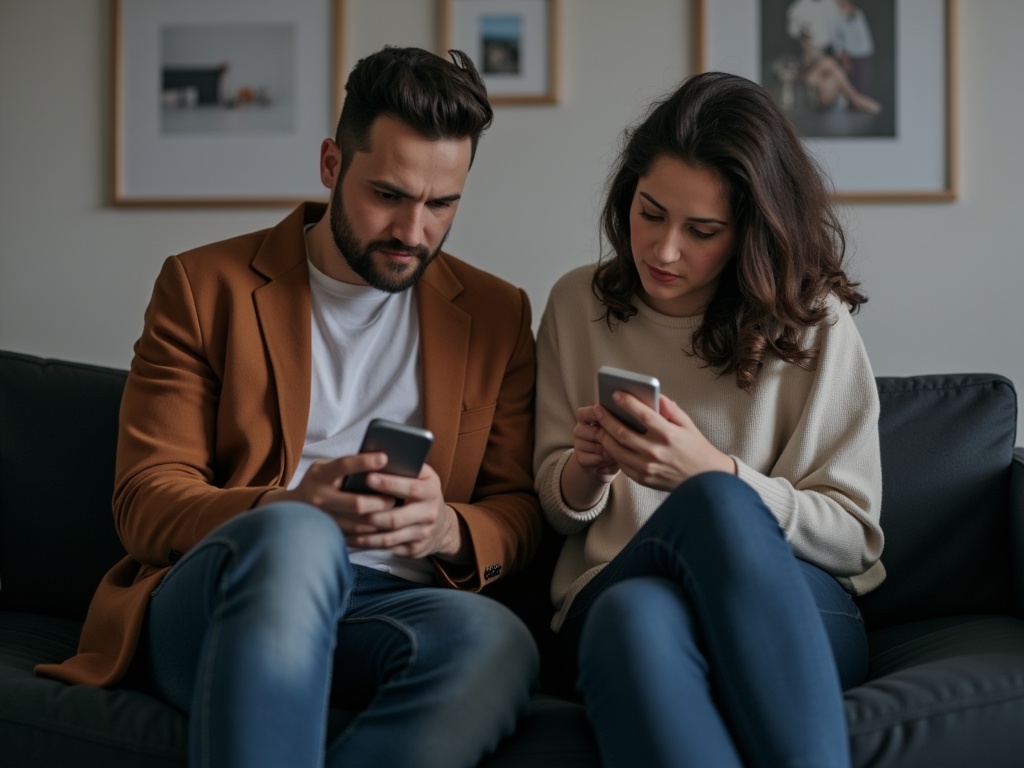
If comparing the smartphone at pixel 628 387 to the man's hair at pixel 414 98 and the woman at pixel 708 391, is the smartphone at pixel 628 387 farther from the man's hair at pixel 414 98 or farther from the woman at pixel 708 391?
the man's hair at pixel 414 98

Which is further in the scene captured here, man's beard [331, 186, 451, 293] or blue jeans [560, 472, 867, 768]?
man's beard [331, 186, 451, 293]

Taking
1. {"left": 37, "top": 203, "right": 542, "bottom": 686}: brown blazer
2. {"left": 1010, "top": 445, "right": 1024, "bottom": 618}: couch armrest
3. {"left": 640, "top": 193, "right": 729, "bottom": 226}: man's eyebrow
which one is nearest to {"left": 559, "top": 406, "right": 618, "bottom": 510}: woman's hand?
{"left": 37, "top": 203, "right": 542, "bottom": 686}: brown blazer

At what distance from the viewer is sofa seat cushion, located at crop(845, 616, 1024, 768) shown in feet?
4.59

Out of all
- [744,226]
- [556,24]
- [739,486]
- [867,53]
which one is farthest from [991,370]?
[739,486]

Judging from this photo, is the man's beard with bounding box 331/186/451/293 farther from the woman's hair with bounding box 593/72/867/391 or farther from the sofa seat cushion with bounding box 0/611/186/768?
the sofa seat cushion with bounding box 0/611/186/768

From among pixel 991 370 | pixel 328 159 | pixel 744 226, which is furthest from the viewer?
pixel 991 370

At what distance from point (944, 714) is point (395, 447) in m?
0.78

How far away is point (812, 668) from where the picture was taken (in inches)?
49.3

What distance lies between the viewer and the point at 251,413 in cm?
170

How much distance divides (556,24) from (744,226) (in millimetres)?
1064

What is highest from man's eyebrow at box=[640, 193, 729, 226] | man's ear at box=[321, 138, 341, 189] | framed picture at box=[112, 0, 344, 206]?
framed picture at box=[112, 0, 344, 206]

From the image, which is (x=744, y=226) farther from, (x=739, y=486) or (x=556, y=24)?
(x=556, y=24)

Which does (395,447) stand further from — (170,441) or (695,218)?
(695,218)

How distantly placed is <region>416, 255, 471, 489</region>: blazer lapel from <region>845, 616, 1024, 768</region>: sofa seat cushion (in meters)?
0.71
